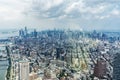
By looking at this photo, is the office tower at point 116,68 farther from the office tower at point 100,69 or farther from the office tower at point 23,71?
the office tower at point 23,71

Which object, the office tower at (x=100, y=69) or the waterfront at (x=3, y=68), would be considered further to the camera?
the waterfront at (x=3, y=68)

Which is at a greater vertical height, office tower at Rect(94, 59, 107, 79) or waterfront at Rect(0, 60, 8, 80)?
office tower at Rect(94, 59, 107, 79)

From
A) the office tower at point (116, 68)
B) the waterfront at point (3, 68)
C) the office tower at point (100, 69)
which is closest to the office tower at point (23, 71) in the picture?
the waterfront at point (3, 68)

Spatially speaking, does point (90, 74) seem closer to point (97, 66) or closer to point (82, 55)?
point (97, 66)

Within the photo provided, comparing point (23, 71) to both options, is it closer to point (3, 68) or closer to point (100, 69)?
point (100, 69)

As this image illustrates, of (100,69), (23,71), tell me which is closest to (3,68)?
(23,71)

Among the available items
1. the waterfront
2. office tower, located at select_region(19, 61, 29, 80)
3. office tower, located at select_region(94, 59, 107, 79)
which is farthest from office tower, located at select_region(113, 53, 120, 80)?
the waterfront

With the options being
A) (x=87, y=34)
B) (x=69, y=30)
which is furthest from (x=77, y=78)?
(x=87, y=34)

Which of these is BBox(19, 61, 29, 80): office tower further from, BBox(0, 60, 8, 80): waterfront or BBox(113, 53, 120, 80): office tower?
BBox(113, 53, 120, 80): office tower
